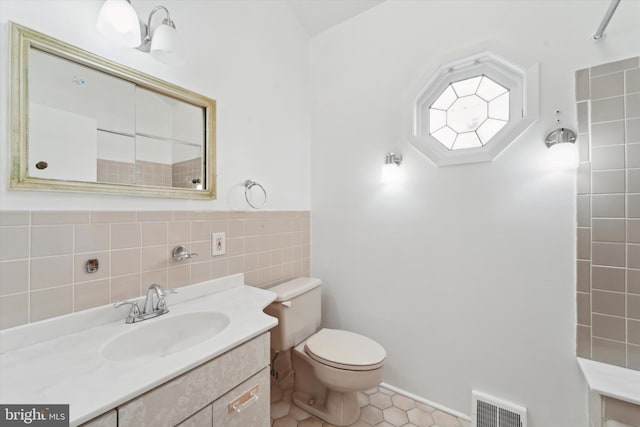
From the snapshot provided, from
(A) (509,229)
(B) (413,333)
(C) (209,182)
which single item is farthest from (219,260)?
(A) (509,229)

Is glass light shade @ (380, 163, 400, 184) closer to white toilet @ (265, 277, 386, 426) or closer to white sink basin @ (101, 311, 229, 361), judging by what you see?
white toilet @ (265, 277, 386, 426)

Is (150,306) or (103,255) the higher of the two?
(103,255)

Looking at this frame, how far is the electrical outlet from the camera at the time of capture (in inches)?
55.7

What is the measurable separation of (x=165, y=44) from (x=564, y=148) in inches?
74.1

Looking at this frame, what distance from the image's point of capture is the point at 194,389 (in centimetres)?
80

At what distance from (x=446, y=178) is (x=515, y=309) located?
31.3 inches

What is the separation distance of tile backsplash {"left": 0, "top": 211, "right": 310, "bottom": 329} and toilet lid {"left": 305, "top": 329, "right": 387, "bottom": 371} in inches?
21.6

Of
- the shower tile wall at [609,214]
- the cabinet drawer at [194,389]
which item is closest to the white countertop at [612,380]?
the shower tile wall at [609,214]

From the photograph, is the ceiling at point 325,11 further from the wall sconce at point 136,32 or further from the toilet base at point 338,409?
the toilet base at point 338,409

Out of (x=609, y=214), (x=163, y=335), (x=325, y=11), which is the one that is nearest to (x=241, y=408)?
(x=163, y=335)

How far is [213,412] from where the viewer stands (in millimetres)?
857

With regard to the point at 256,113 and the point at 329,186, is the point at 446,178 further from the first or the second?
the point at 256,113

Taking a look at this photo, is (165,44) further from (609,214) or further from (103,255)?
(609,214)

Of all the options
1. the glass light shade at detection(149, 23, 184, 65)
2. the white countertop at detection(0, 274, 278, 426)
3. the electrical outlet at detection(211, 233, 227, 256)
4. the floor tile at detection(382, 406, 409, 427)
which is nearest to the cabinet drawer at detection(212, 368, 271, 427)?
the white countertop at detection(0, 274, 278, 426)
